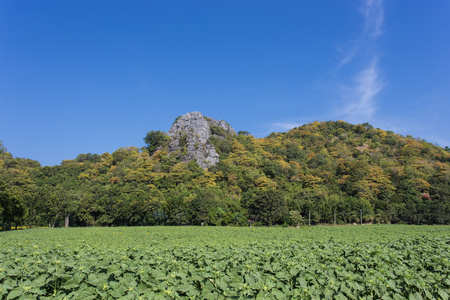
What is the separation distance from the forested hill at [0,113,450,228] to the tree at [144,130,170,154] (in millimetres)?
3634

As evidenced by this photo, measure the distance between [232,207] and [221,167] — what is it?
70.8ft

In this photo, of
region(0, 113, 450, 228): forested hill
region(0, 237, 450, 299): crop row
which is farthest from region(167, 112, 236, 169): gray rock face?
region(0, 237, 450, 299): crop row

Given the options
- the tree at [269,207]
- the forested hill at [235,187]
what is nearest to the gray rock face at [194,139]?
the forested hill at [235,187]

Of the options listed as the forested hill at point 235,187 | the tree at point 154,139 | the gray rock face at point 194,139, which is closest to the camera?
the forested hill at point 235,187

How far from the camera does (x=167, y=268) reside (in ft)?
18.2

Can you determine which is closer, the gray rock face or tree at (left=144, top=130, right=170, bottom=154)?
the gray rock face

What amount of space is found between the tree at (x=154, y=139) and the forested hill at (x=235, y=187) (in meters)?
3.63

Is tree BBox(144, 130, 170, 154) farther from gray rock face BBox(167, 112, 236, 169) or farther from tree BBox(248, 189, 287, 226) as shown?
tree BBox(248, 189, 287, 226)

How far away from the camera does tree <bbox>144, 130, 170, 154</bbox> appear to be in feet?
332

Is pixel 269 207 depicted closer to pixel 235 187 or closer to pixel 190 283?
pixel 235 187

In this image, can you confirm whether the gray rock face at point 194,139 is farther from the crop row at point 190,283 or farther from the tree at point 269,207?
the crop row at point 190,283

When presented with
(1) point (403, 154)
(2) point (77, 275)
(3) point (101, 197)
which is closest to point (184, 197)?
(3) point (101, 197)

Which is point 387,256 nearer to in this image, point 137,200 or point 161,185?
point 137,200

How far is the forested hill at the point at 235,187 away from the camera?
2196 inches
